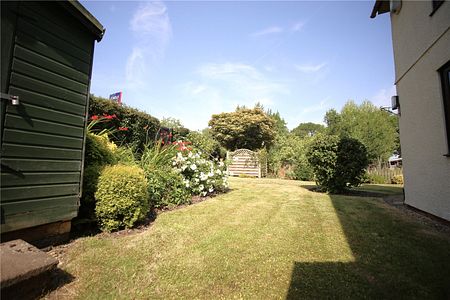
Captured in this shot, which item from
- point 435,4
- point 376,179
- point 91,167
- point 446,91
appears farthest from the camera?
point 376,179

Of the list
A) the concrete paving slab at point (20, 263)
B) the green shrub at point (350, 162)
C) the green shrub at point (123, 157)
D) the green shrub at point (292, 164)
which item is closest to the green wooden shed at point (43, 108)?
the concrete paving slab at point (20, 263)

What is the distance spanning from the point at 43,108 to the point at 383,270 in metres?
4.45

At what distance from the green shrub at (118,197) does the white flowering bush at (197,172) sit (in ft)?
7.16

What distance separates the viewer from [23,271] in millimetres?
1722

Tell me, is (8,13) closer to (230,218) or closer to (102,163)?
(102,163)

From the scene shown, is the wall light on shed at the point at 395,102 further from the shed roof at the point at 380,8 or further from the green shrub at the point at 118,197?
the green shrub at the point at 118,197

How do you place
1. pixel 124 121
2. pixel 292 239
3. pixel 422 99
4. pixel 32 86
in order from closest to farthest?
pixel 32 86
pixel 292 239
pixel 422 99
pixel 124 121

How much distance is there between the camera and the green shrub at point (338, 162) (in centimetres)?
741

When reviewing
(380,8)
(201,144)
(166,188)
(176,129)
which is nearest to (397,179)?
(380,8)

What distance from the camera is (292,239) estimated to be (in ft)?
10.6

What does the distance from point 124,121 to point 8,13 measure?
4.55 meters

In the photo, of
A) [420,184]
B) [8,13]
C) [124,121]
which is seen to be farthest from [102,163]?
[420,184]

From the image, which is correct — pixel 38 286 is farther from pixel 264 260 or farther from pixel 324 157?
pixel 324 157

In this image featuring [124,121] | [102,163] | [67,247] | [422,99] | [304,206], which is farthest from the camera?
[124,121]
